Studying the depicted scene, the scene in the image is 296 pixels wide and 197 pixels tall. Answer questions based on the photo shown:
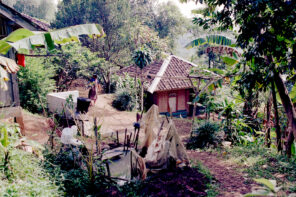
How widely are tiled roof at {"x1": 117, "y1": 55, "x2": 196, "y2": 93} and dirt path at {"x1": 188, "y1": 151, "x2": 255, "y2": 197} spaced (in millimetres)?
8395

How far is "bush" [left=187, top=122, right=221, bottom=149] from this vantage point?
27.5 feet

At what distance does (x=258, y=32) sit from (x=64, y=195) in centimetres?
471

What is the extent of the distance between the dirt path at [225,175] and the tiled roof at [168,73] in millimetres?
8395

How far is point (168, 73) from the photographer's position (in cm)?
1705

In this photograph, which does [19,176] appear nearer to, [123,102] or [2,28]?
[2,28]

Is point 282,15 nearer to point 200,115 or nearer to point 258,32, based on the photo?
point 258,32

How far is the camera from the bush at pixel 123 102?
1505 centimetres

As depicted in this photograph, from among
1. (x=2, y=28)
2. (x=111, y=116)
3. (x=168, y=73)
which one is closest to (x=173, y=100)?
(x=168, y=73)

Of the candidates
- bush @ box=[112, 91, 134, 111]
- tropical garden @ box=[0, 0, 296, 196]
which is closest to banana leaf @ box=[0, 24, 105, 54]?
tropical garden @ box=[0, 0, 296, 196]

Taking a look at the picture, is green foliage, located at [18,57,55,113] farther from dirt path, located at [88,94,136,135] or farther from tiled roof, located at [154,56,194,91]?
tiled roof, located at [154,56,194,91]

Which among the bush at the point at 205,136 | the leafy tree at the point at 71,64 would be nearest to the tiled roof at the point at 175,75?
the leafy tree at the point at 71,64

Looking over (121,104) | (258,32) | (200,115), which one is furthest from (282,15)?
(200,115)

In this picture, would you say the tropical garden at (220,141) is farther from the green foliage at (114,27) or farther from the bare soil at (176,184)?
the green foliage at (114,27)

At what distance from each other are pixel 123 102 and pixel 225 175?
9947 mm
